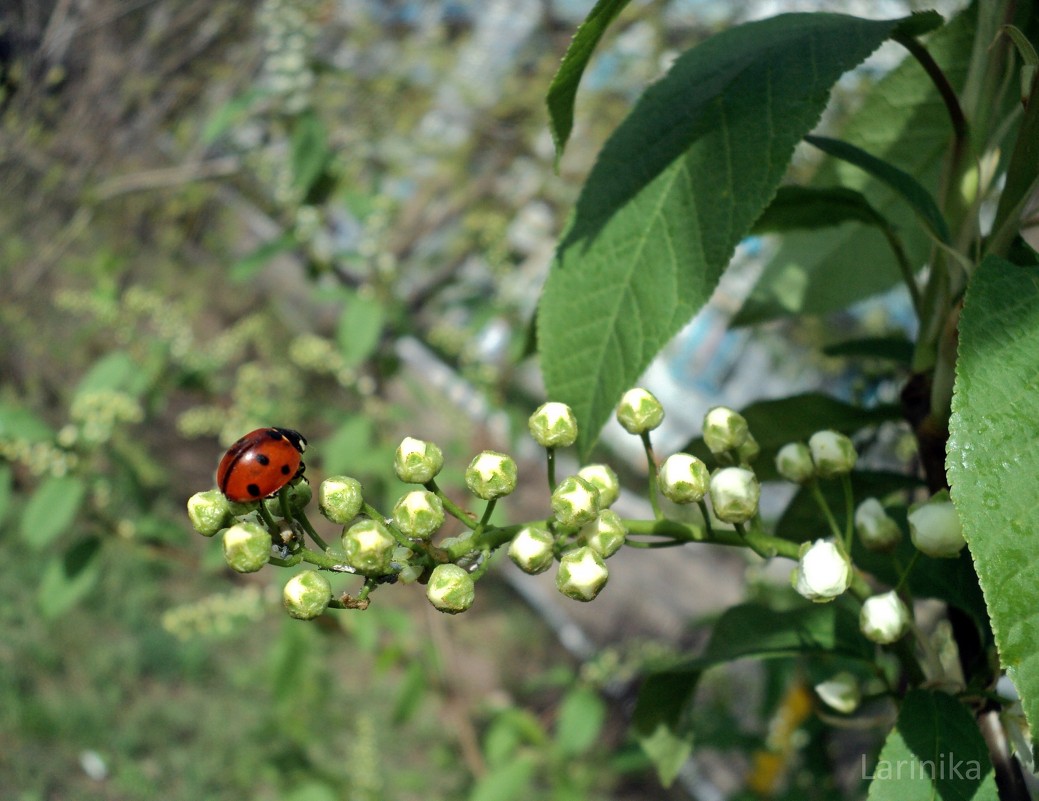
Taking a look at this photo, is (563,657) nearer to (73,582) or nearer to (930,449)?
(73,582)

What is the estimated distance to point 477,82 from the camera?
5039mm

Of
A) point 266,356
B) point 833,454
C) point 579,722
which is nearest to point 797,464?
point 833,454

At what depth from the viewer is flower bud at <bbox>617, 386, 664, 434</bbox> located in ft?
2.34

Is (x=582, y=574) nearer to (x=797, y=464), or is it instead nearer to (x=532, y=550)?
(x=532, y=550)

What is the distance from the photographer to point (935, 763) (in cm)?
59

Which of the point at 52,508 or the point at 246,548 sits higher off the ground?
the point at 246,548

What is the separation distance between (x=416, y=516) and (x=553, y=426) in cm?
13

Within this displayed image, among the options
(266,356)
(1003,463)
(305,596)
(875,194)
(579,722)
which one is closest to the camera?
(1003,463)

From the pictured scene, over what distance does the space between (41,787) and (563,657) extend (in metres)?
2.26

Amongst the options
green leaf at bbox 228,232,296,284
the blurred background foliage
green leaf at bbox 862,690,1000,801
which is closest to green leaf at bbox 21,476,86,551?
the blurred background foliage

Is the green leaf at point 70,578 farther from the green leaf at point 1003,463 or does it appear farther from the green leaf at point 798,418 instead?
the green leaf at point 1003,463

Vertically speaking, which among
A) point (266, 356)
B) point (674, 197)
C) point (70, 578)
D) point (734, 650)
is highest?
point (674, 197)

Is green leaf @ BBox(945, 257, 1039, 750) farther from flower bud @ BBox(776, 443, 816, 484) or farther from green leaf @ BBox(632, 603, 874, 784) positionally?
green leaf @ BBox(632, 603, 874, 784)

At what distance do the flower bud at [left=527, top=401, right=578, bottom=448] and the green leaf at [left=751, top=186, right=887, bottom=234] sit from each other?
0.85 ft
